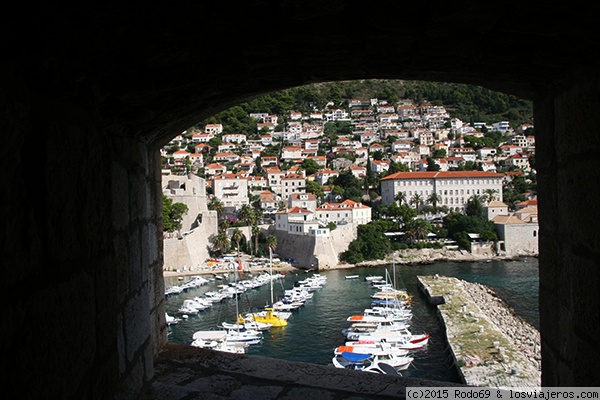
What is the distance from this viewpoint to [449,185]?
54531 mm

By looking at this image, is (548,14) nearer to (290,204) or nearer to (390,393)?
(390,393)

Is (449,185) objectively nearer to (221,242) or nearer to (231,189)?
(231,189)

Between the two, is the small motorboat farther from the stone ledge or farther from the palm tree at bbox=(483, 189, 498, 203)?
the palm tree at bbox=(483, 189, 498, 203)

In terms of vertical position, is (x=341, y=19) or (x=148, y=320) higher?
(x=341, y=19)

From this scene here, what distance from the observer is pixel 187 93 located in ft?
4.85

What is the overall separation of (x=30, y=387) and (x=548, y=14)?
1277 mm

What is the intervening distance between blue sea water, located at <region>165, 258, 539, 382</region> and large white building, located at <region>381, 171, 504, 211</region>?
1754cm

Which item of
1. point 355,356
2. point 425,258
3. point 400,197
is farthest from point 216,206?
point 355,356

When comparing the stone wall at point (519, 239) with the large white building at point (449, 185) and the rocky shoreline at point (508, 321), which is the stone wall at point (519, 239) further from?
the rocky shoreline at point (508, 321)

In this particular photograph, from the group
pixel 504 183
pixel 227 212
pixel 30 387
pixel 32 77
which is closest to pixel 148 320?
pixel 30 387

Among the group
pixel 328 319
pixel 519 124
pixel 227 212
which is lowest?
pixel 328 319

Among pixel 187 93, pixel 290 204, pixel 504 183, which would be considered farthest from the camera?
pixel 504 183

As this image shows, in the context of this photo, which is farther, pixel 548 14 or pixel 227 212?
pixel 227 212

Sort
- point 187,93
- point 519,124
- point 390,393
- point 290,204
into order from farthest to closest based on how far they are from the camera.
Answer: point 519,124 < point 290,204 < point 390,393 < point 187,93
